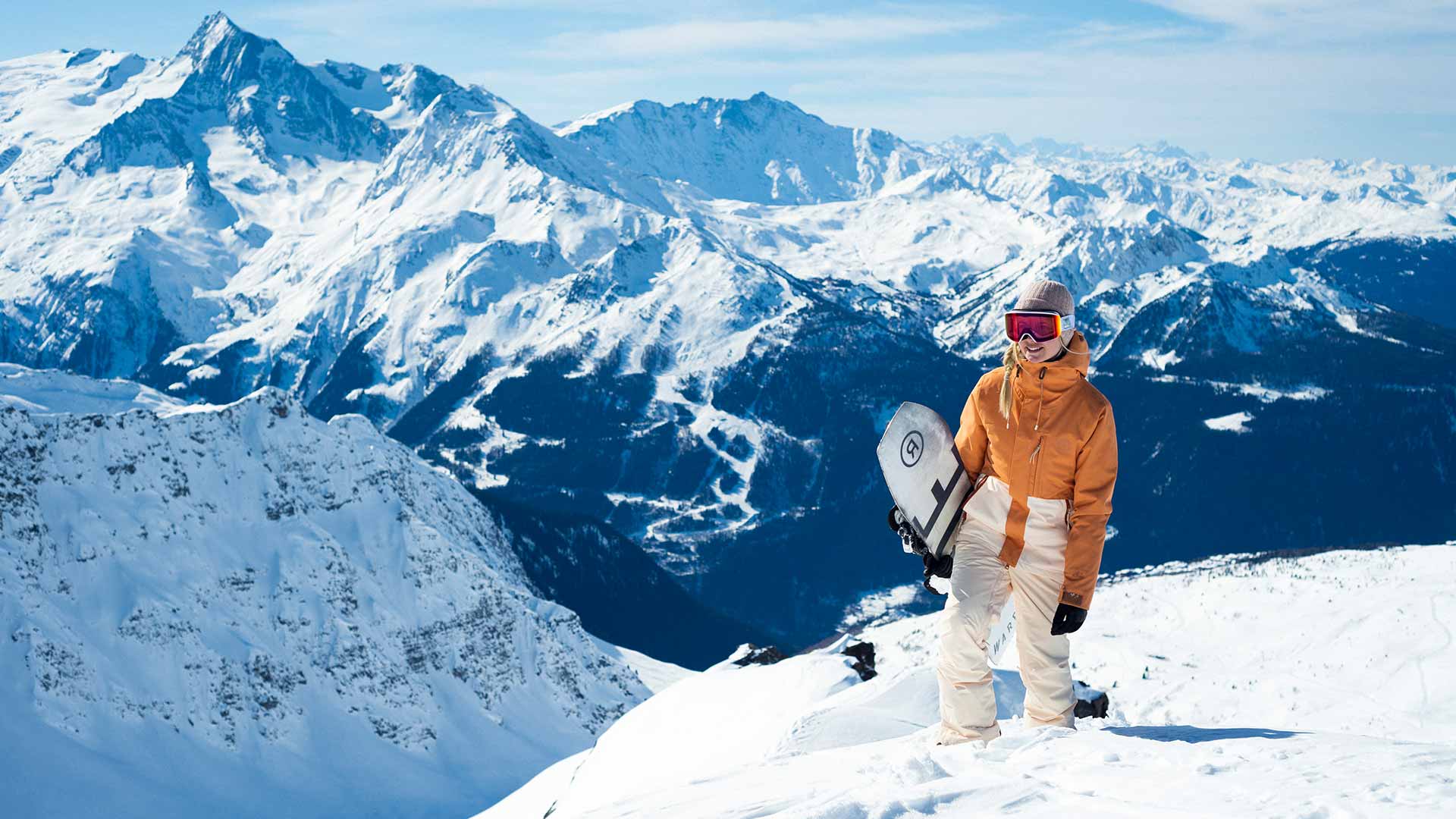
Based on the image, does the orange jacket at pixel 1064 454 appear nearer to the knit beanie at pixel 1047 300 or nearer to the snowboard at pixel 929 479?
the knit beanie at pixel 1047 300

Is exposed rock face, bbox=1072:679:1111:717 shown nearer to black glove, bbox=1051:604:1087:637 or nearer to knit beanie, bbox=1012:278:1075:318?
black glove, bbox=1051:604:1087:637

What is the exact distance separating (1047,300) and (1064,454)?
162cm

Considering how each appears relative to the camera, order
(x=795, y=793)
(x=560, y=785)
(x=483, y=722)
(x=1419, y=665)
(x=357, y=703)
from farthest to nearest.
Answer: (x=483, y=722) < (x=357, y=703) < (x=1419, y=665) < (x=560, y=785) < (x=795, y=793)

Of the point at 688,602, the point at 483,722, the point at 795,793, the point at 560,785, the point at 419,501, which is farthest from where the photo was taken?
the point at 688,602

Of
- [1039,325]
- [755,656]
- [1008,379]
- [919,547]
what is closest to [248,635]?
[755,656]

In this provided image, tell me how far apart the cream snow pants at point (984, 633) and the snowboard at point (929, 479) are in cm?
28

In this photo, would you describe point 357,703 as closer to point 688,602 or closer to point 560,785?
point 560,785

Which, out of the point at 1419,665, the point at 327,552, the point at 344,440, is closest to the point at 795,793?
the point at 1419,665

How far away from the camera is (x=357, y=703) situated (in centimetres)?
7275

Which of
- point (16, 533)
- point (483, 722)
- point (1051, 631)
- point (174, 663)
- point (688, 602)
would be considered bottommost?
point (688, 602)

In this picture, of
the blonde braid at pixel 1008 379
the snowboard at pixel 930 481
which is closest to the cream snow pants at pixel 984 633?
the snowboard at pixel 930 481

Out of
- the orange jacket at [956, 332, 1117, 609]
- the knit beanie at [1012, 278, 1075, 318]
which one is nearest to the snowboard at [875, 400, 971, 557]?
the orange jacket at [956, 332, 1117, 609]

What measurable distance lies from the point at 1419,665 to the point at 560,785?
97.4 ft

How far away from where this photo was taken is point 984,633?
11820mm
